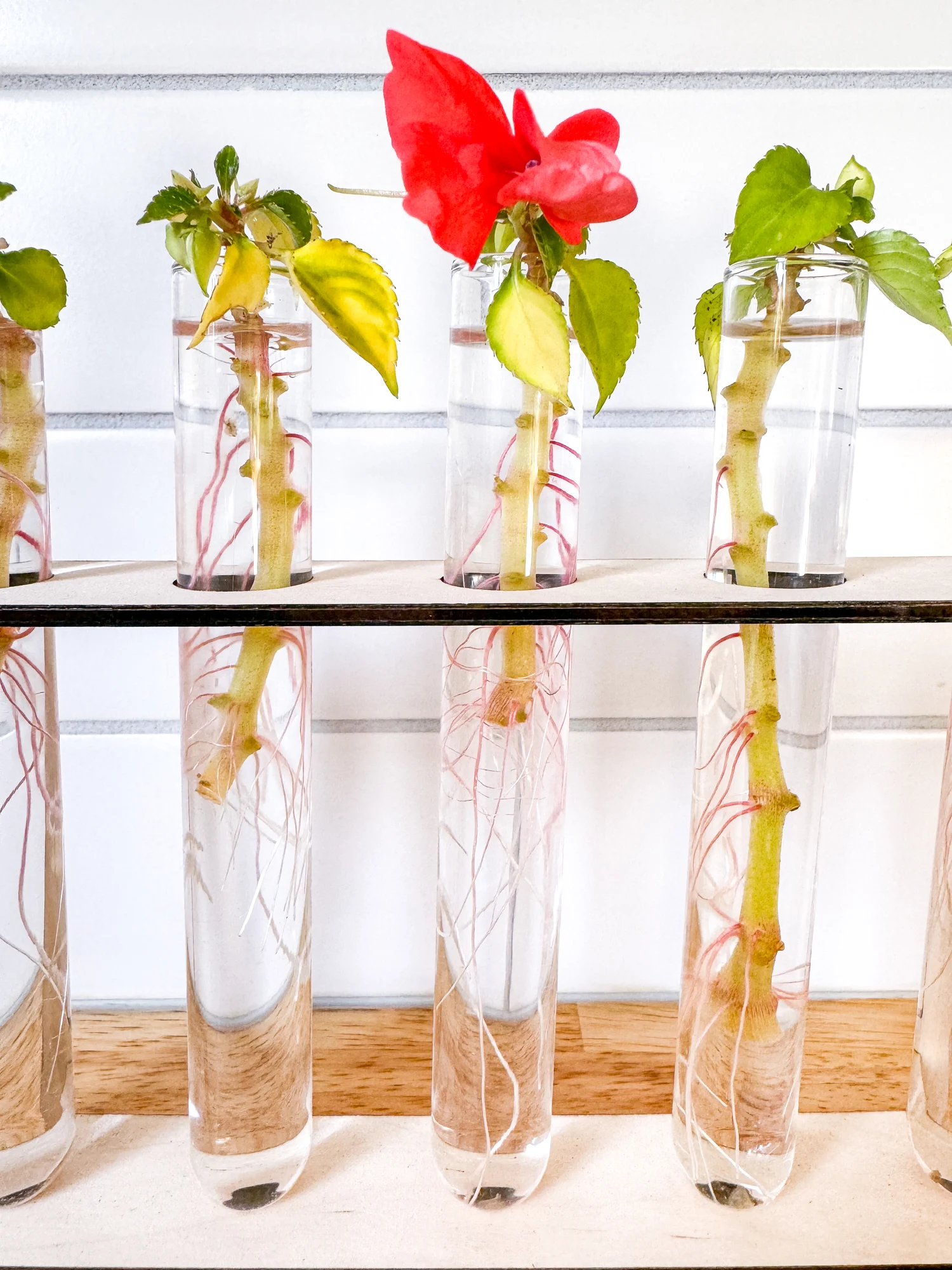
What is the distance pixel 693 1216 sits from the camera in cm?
34

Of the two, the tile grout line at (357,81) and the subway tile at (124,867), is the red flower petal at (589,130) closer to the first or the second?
the tile grout line at (357,81)

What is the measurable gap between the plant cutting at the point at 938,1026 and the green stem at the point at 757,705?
0.21ft

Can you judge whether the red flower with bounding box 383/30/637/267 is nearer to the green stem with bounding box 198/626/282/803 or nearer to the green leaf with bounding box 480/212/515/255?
the green leaf with bounding box 480/212/515/255

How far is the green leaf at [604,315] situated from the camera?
304 mm

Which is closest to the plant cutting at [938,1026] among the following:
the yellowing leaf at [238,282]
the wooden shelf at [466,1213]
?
the wooden shelf at [466,1213]

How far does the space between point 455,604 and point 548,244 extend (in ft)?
0.35

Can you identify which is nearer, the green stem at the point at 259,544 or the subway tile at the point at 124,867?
the green stem at the point at 259,544

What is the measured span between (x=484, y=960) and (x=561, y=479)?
0.52 ft

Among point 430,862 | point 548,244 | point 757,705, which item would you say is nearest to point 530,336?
point 548,244

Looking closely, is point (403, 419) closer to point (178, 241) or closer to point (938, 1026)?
point (178, 241)

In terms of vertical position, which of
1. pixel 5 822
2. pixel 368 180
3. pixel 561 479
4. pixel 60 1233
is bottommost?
pixel 60 1233

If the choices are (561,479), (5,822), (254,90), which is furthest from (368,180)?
(5,822)

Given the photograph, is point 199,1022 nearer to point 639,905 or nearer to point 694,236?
point 639,905

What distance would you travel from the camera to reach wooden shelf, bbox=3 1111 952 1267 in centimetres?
32
